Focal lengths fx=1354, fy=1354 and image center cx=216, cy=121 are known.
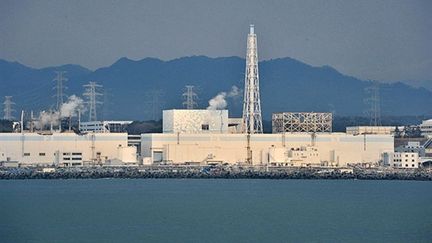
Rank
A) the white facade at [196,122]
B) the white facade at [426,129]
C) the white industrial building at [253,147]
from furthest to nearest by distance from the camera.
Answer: the white facade at [426,129] < the white facade at [196,122] < the white industrial building at [253,147]

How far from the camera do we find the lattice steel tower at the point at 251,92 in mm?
56031

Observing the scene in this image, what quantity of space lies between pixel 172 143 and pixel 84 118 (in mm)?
33503

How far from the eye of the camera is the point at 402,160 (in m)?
56.3

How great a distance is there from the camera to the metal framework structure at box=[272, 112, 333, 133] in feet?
190

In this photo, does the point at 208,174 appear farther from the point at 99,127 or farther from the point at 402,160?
the point at 99,127

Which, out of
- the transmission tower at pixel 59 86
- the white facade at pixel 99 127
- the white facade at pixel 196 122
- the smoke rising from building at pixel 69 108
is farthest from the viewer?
the smoke rising from building at pixel 69 108

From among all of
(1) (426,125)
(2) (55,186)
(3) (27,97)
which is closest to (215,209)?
(2) (55,186)

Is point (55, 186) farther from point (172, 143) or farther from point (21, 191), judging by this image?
point (172, 143)

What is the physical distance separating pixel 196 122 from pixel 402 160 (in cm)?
880

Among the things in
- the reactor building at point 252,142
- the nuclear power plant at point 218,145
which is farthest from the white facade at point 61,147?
the reactor building at point 252,142

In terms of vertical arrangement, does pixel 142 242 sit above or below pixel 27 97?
below

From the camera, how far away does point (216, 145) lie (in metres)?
56.0

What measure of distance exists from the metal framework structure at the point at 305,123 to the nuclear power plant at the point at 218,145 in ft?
0.14

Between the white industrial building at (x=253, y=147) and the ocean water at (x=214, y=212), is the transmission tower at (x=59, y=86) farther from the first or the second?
the ocean water at (x=214, y=212)
